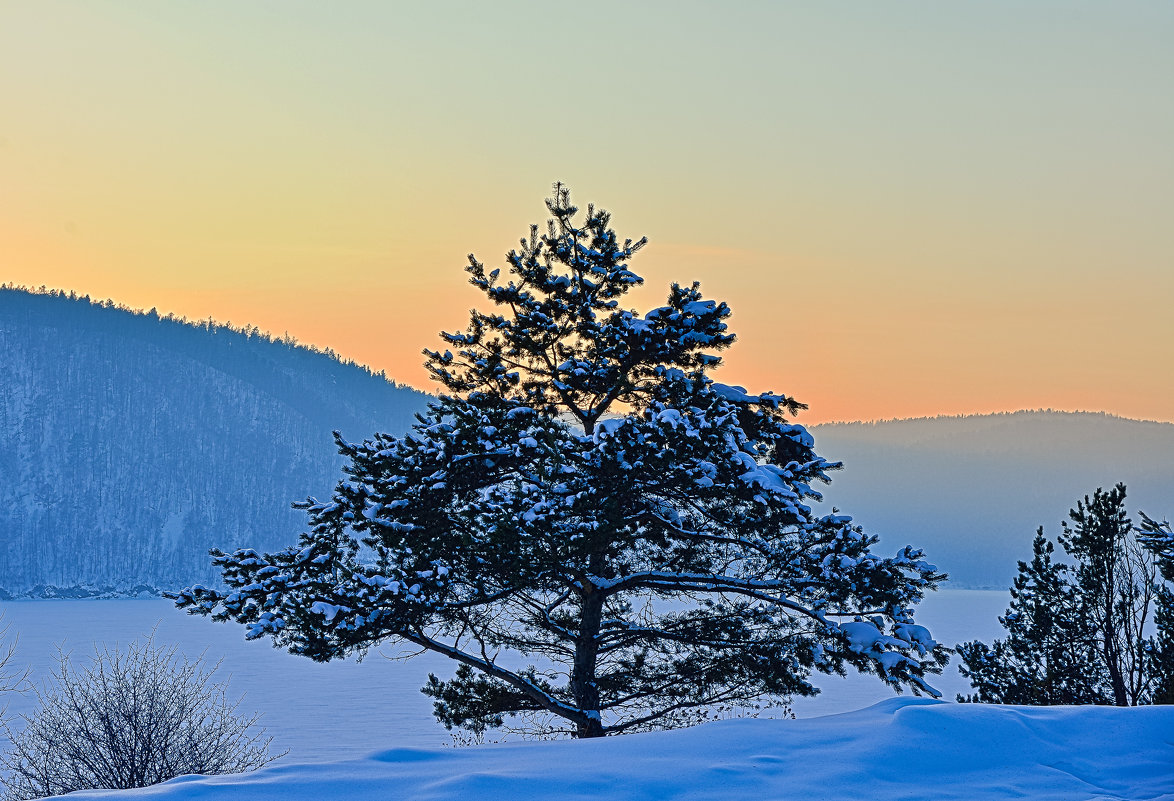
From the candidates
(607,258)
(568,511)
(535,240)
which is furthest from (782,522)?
(535,240)

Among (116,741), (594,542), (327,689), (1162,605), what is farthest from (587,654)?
(327,689)

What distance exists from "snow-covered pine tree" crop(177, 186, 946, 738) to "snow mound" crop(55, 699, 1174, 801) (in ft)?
21.1

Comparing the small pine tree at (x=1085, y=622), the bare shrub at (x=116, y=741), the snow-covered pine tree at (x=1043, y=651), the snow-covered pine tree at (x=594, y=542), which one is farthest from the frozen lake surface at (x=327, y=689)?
the small pine tree at (x=1085, y=622)

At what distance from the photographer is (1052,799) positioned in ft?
19.4

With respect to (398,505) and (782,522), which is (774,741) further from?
(398,505)

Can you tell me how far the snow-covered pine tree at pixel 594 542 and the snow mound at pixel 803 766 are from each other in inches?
254

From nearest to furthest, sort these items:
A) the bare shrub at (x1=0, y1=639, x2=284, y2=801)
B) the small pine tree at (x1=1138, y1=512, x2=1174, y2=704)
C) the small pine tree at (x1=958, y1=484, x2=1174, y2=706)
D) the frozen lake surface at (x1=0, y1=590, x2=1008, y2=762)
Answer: the bare shrub at (x1=0, y1=639, x2=284, y2=801)
the small pine tree at (x1=1138, y1=512, x2=1174, y2=704)
the small pine tree at (x1=958, y1=484, x2=1174, y2=706)
the frozen lake surface at (x1=0, y1=590, x2=1008, y2=762)

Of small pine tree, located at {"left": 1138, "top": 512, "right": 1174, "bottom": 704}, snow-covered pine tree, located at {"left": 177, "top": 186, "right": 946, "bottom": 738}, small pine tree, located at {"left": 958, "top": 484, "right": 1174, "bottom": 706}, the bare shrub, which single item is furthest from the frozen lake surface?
small pine tree, located at {"left": 1138, "top": 512, "right": 1174, "bottom": 704}

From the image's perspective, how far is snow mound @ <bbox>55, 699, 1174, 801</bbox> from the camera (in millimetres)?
5949

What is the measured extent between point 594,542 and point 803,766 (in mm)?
7385

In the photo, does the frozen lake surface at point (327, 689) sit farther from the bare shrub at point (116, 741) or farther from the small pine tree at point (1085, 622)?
the small pine tree at point (1085, 622)

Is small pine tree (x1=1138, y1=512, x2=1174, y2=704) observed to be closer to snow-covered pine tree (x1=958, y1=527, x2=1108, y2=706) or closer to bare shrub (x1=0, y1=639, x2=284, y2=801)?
snow-covered pine tree (x1=958, y1=527, x2=1108, y2=706)

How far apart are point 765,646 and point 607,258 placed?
274 inches

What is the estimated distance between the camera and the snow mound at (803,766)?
5.95m
